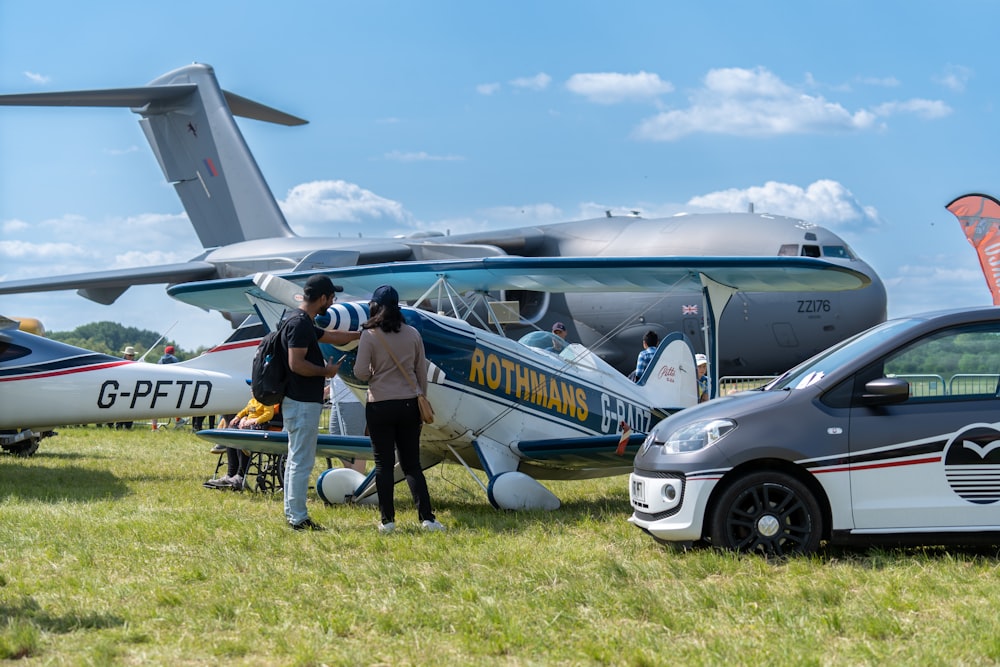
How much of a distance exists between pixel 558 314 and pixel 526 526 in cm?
1318

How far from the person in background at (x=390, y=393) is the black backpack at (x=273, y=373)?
0.59 metres

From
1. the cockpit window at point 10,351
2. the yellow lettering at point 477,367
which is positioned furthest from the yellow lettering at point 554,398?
the cockpit window at point 10,351

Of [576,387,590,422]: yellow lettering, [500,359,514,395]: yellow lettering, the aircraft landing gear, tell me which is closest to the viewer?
[500,359,514,395]: yellow lettering

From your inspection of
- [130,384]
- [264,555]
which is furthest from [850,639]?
[130,384]

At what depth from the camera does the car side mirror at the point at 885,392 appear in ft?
18.9

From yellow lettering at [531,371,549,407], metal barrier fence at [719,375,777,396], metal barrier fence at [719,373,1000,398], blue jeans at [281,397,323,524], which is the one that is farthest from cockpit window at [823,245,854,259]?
blue jeans at [281,397,323,524]

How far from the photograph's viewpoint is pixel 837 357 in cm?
644

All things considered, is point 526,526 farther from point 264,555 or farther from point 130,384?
point 130,384

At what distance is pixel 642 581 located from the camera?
5363 mm

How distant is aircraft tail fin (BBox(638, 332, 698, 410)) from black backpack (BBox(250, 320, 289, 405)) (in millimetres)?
4342

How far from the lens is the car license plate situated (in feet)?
20.3

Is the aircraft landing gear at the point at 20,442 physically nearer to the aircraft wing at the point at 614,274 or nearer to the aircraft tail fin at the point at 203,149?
the aircraft wing at the point at 614,274

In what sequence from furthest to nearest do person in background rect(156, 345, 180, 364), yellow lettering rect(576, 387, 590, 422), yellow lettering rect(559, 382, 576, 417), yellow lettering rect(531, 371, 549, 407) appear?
person in background rect(156, 345, 180, 364) < yellow lettering rect(576, 387, 590, 422) < yellow lettering rect(559, 382, 576, 417) < yellow lettering rect(531, 371, 549, 407)

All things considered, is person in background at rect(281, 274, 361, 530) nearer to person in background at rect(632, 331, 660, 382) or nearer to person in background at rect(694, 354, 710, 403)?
person in background at rect(632, 331, 660, 382)
